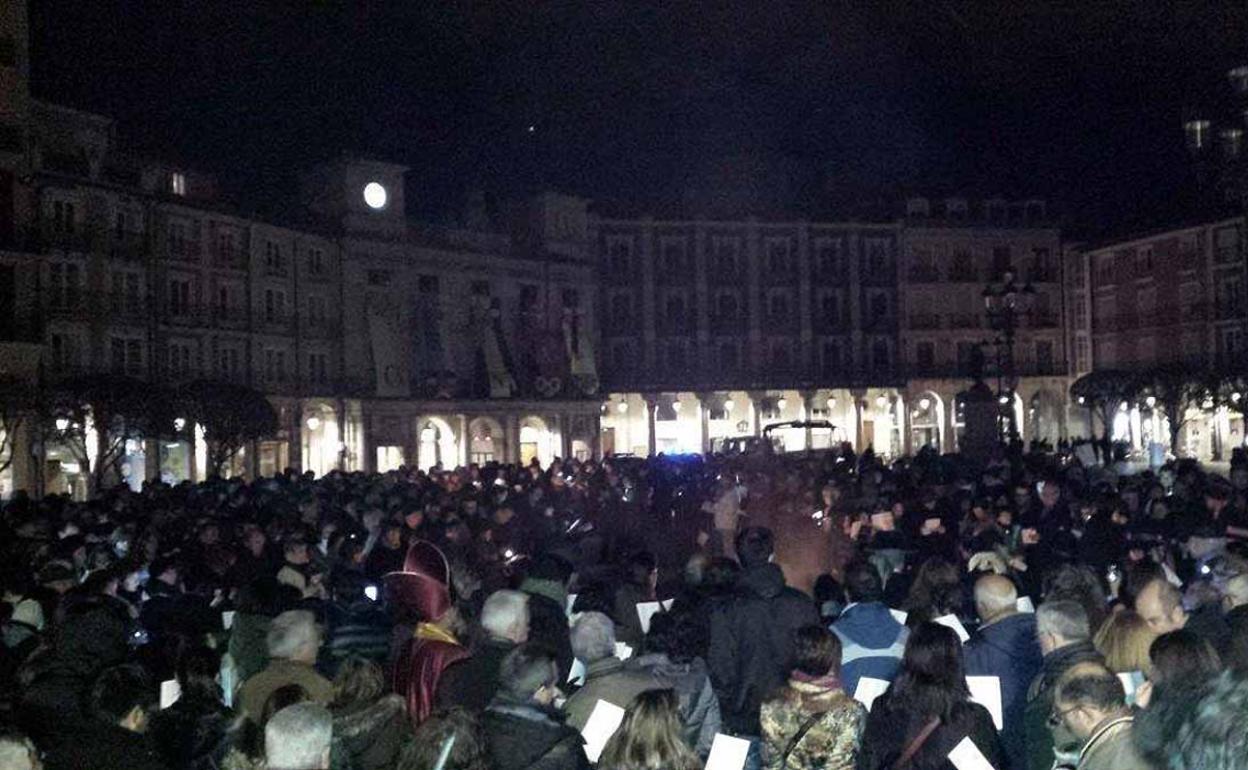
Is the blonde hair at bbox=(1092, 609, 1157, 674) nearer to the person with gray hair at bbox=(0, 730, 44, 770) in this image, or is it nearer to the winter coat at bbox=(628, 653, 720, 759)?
the winter coat at bbox=(628, 653, 720, 759)

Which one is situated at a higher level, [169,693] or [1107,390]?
[1107,390]

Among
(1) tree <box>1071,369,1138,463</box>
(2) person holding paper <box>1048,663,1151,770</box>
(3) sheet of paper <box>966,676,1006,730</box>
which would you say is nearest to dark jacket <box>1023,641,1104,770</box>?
(3) sheet of paper <box>966,676,1006,730</box>

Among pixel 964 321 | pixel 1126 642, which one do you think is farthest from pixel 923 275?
pixel 1126 642

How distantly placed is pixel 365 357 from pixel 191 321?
10024 mm

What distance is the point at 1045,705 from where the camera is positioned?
6246 millimetres

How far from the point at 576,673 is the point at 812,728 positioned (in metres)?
3.06

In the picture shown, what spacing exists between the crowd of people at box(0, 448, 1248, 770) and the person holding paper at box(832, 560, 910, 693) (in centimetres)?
1

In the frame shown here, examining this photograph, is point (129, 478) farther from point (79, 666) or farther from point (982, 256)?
point (982, 256)

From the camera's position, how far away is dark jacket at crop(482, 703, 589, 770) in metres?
5.70

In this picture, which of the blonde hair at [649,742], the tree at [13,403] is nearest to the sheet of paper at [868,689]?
the blonde hair at [649,742]

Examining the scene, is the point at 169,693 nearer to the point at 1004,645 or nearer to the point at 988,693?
the point at 988,693

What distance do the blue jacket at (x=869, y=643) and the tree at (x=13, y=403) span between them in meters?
31.3

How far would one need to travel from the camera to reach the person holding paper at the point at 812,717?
19.9 ft

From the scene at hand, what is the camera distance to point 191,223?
173 feet
